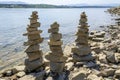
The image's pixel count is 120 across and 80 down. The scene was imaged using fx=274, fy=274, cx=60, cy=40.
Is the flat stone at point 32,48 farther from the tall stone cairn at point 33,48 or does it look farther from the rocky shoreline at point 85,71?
the rocky shoreline at point 85,71

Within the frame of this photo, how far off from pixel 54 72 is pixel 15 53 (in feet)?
41.1

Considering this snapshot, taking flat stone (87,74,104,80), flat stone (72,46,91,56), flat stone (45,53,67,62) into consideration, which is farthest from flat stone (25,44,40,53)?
flat stone (87,74,104,80)

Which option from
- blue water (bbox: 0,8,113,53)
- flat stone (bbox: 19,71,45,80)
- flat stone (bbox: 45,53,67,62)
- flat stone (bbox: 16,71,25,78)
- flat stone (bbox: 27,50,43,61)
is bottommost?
blue water (bbox: 0,8,113,53)

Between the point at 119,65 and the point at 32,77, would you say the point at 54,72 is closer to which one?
the point at 32,77

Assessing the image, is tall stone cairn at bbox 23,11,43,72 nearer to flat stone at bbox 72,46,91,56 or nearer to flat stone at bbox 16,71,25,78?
flat stone at bbox 16,71,25,78

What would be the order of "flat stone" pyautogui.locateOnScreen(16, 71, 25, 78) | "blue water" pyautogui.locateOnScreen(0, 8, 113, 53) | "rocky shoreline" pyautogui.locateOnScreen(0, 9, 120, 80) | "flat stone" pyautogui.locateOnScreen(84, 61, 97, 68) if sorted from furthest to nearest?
1. "blue water" pyautogui.locateOnScreen(0, 8, 113, 53)
2. "flat stone" pyautogui.locateOnScreen(84, 61, 97, 68)
3. "flat stone" pyautogui.locateOnScreen(16, 71, 25, 78)
4. "rocky shoreline" pyautogui.locateOnScreen(0, 9, 120, 80)

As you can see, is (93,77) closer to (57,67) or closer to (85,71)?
(85,71)

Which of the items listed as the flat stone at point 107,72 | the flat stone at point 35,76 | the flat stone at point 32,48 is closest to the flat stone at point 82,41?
the flat stone at point 32,48

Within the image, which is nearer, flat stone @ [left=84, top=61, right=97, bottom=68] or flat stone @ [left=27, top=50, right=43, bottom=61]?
flat stone @ [left=27, top=50, right=43, bottom=61]

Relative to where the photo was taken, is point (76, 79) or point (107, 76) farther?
point (107, 76)

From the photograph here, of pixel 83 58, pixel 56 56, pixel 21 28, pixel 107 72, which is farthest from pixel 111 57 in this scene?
pixel 21 28

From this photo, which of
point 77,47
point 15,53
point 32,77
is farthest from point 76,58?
point 15,53

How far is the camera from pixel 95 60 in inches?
868

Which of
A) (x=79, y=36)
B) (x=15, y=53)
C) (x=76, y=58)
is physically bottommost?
(x=15, y=53)
